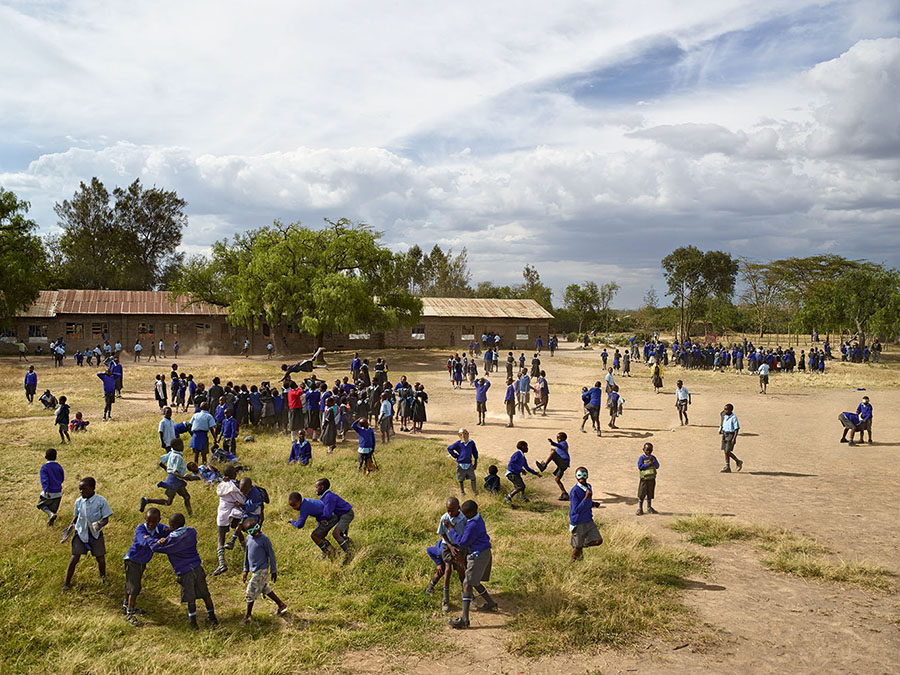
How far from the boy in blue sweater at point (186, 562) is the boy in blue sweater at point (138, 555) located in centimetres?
10

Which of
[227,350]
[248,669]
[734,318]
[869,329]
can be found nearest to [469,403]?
[248,669]

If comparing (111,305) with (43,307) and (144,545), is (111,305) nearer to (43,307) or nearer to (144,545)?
(43,307)

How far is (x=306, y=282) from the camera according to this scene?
3781 cm

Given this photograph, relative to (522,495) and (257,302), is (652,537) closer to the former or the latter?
(522,495)

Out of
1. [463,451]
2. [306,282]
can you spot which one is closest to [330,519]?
[463,451]

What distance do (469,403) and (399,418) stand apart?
5.20m

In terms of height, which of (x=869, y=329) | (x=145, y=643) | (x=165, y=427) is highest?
(x=869, y=329)

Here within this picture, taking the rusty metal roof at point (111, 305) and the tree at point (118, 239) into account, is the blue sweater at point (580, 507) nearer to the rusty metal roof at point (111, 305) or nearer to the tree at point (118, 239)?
the rusty metal roof at point (111, 305)

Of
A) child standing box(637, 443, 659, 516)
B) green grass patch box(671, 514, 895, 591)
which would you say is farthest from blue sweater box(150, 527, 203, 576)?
green grass patch box(671, 514, 895, 591)

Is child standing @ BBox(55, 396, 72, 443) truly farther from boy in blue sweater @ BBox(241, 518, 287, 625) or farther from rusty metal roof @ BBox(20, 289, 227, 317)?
rusty metal roof @ BBox(20, 289, 227, 317)

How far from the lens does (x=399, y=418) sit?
19219 millimetres

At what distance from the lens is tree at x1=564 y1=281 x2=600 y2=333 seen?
6894cm

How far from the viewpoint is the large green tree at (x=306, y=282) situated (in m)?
36.6

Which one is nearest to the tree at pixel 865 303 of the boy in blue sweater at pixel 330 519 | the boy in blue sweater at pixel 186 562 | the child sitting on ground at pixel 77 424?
the boy in blue sweater at pixel 330 519
